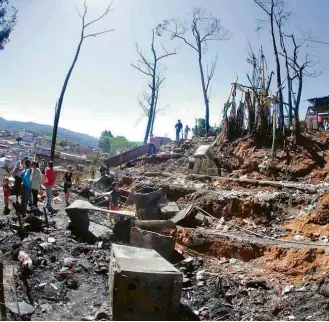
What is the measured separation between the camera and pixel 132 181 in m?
15.9

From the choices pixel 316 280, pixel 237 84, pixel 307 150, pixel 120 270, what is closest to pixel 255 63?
pixel 237 84

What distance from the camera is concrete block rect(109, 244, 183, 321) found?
5.11 meters

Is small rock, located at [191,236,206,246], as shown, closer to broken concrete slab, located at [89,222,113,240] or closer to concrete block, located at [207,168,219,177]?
broken concrete slab, located at [89,222,113,240]

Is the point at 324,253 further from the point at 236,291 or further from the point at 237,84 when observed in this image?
the point at 237,84

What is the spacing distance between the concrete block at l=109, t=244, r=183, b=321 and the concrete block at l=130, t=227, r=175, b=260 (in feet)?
7.90

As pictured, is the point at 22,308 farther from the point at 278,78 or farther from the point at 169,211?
the point at 278,78

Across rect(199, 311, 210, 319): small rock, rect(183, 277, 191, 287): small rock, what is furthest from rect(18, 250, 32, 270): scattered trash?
rect(199, 311, 210, 319): small rock

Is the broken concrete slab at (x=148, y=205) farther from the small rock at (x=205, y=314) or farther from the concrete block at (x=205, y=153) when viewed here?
the small rock at (x=205, y=314)

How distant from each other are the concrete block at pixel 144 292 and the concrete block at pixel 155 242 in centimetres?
241

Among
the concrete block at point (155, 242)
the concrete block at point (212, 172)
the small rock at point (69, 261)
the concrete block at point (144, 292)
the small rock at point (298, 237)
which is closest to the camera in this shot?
the concrete block at point (144, 292)

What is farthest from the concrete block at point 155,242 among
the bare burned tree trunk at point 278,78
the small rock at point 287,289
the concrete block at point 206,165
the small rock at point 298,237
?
the bare burned tree trunk at point 278,78

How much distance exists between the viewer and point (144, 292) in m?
5.15

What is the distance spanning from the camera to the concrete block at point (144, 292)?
Answer: 511 centimetres

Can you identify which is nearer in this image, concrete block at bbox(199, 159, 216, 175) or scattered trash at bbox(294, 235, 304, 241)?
scattered trash at bbox(294, 235, 304, 241)
